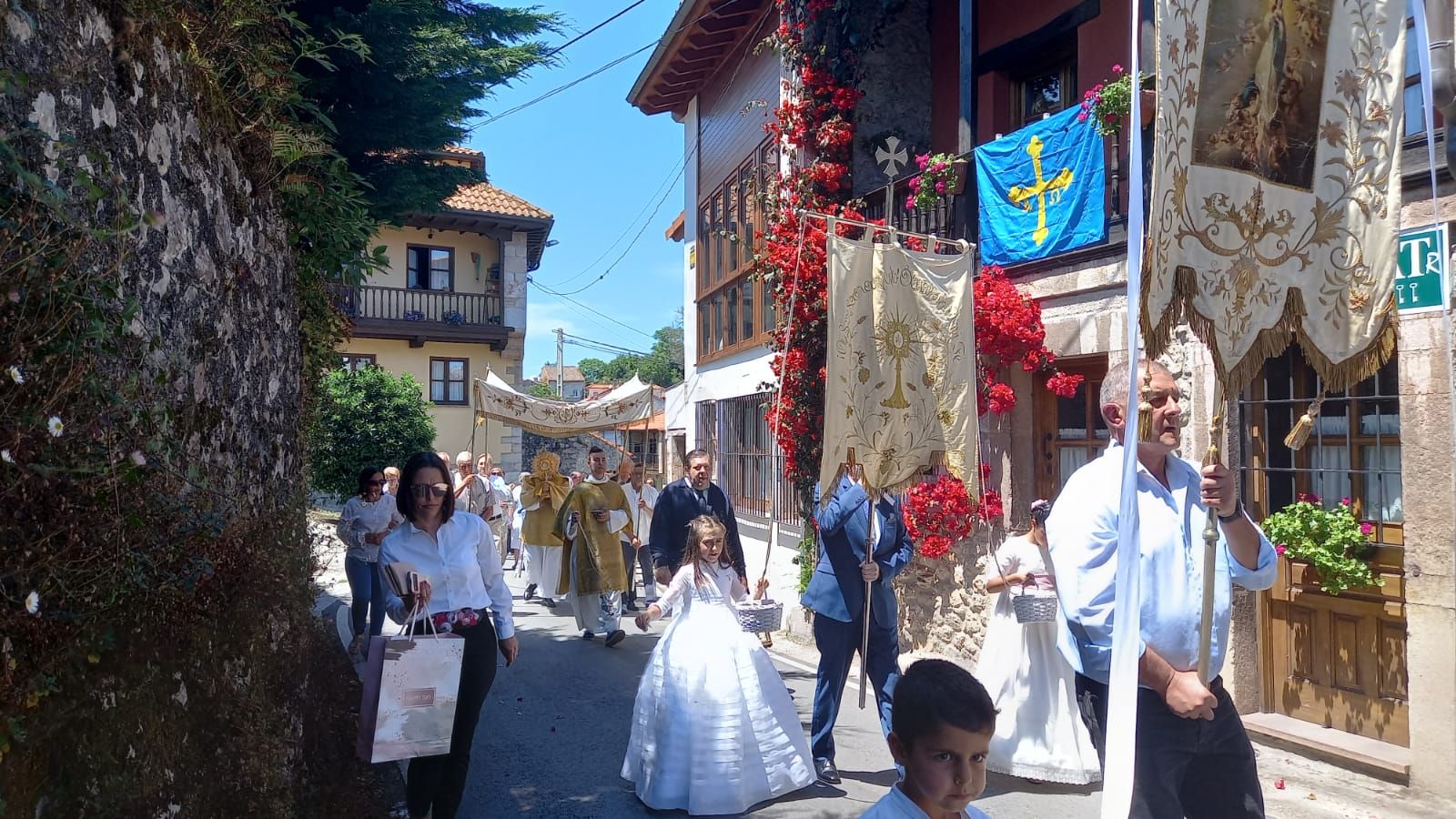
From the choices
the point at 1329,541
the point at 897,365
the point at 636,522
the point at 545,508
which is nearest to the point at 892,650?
the point at 897,365

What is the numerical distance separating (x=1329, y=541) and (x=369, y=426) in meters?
20.0

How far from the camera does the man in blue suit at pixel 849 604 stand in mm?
5523

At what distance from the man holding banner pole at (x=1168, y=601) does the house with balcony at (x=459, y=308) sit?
1025 inches

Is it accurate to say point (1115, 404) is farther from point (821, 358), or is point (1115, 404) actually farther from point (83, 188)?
point (821, 358)

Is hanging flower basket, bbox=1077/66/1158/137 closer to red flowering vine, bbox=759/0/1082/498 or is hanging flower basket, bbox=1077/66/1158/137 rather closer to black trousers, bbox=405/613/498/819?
red flowering vine, bbox=759/0/1082/498

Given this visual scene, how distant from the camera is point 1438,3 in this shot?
15.3ft

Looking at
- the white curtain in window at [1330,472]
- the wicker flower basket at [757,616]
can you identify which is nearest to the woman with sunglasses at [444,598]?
the wicker flower basket at [757,616]

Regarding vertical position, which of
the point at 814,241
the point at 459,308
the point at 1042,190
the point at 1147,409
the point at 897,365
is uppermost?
the point at 459,308

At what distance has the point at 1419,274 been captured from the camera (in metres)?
4.90

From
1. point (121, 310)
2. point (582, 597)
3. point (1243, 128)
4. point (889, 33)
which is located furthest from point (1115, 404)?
point (889, 33)

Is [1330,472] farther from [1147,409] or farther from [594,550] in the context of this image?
[594,550]

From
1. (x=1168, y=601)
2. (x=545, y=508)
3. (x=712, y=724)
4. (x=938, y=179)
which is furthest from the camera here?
(x=545, y=508)

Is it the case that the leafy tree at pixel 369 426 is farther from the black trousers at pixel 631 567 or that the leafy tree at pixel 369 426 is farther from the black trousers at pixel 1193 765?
the black trousers at pixel 1193 765

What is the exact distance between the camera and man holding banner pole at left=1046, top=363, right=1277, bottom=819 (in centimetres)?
290
